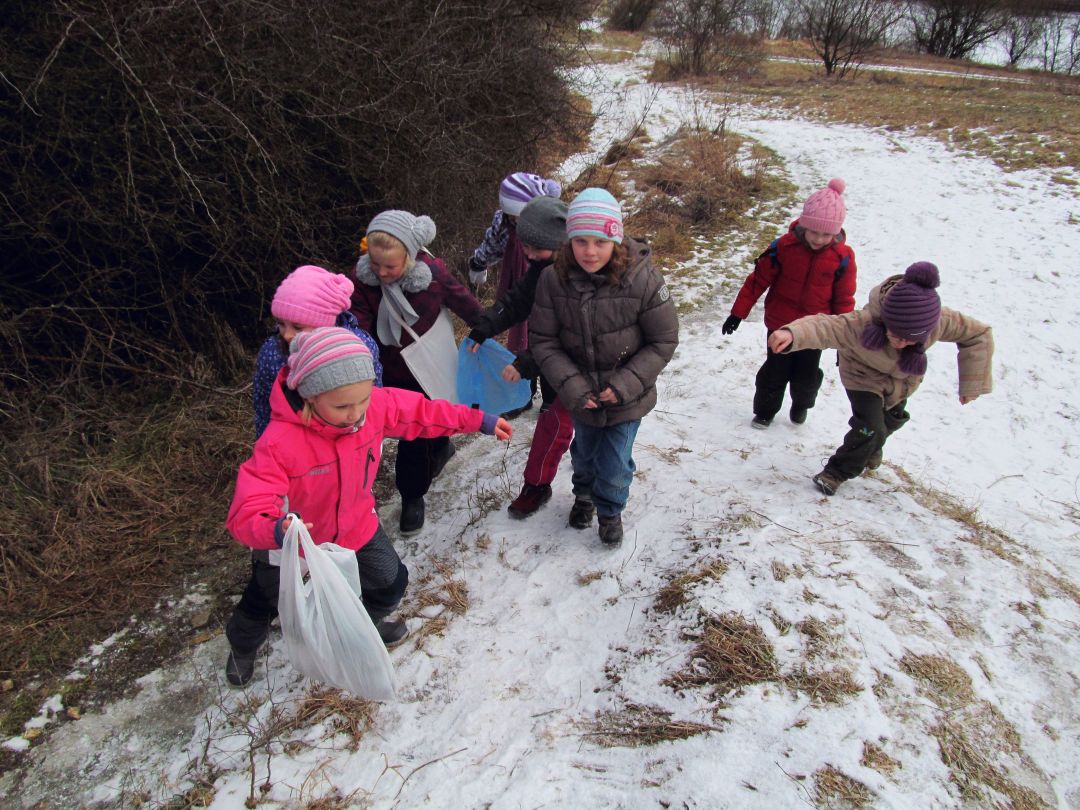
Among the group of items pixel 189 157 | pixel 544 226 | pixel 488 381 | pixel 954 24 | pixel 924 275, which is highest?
pixel 954 24

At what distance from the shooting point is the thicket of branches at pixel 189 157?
3232 millimetres

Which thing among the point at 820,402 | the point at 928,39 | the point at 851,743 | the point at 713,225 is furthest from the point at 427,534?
the point at 928,39

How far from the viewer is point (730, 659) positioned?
2.38m

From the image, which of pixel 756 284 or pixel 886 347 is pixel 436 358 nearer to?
pixel 756 284

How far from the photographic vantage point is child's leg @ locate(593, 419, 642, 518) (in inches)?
115

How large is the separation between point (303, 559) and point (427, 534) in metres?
A: 1.48

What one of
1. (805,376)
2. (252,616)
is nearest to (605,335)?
(252,616)

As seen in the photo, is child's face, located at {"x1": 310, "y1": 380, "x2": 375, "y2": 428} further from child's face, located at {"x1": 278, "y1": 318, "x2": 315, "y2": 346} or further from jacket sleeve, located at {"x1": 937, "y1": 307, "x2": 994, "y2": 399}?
jacket sleeve, located at {"x1": 937, "y1": 307, "x2": 994, "y2": 399}

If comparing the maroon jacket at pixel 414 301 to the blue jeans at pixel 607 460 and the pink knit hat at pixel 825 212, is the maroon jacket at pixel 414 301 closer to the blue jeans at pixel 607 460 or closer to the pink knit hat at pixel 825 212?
the blue jeans at pixel 607 460

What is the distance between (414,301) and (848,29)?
930 inches

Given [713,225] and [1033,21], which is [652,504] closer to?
[713,225]

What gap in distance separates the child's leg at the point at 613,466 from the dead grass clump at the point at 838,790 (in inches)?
54.2

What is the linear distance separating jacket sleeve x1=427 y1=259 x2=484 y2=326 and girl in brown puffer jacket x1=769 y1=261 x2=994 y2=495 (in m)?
1.54

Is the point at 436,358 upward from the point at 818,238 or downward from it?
Answer: downward
